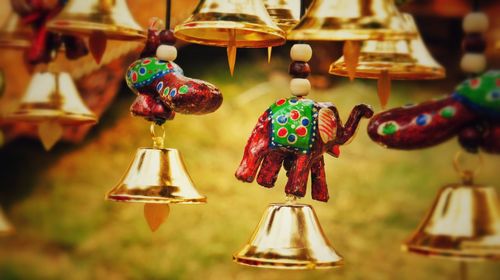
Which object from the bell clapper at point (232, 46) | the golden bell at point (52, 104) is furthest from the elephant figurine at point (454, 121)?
the golden bell at point (52, 104)

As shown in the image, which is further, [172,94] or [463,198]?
[172,94]

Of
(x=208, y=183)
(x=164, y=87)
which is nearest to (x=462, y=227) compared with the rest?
(x=164, y=87)

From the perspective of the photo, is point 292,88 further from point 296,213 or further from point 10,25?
point 10,25

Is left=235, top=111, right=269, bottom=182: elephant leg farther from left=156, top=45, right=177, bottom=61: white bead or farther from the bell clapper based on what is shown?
left=156, top=45, right=177, bottom=61: white bead

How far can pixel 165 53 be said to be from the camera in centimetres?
162

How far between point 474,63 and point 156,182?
664 millimetres

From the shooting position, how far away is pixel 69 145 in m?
3.23

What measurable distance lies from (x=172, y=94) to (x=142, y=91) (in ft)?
0.36

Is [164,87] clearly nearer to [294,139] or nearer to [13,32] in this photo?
[294,139]

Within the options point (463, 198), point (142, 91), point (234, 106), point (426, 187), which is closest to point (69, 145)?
point (234, 106)

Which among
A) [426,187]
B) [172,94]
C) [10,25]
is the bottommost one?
[426,187]

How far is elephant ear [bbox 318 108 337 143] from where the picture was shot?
57.4 inches

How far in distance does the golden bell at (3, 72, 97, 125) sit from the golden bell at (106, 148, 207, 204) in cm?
Answer: 34

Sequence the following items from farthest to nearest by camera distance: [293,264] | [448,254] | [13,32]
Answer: [13,32] → [293,264] → [448,254]
